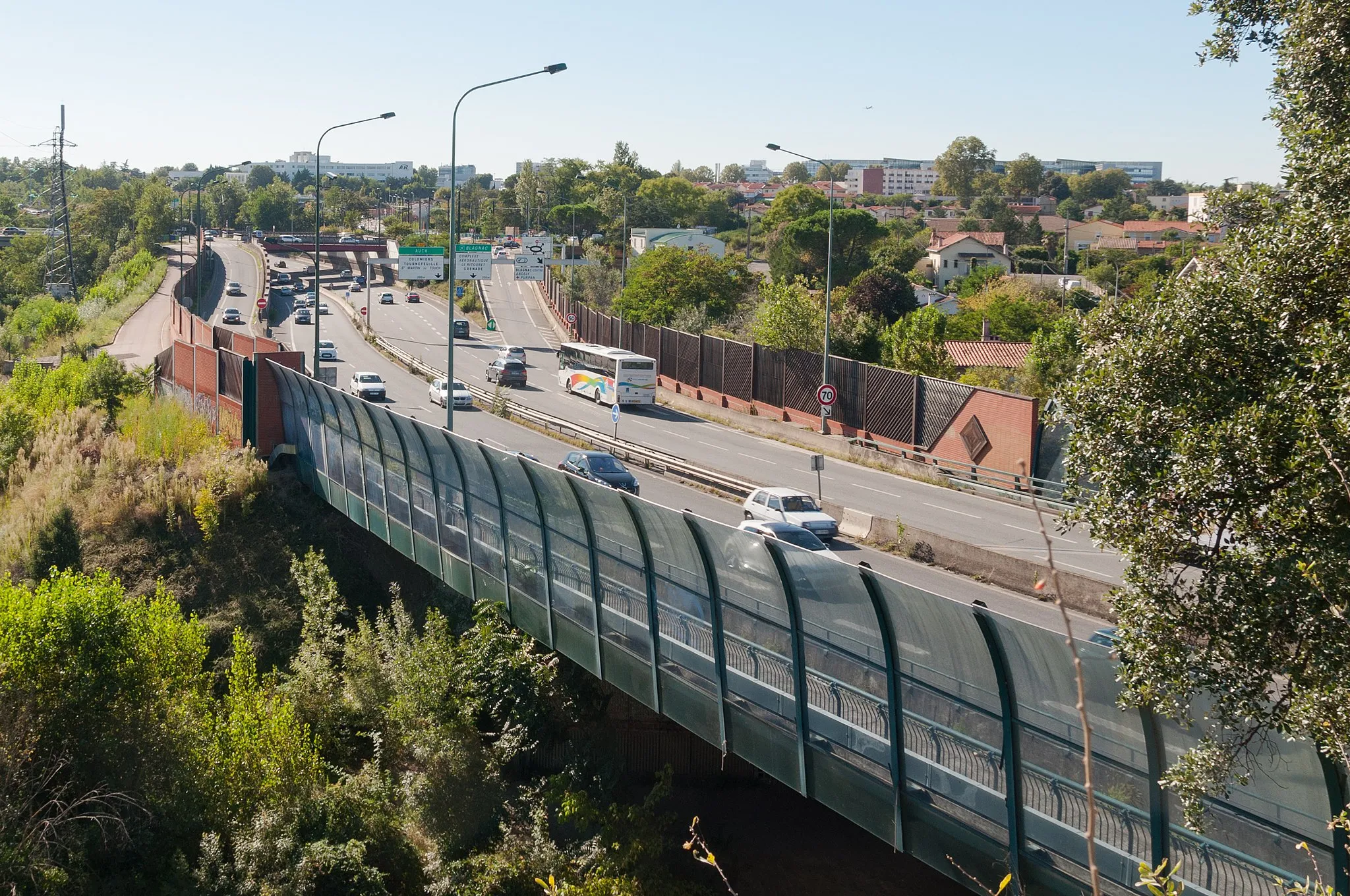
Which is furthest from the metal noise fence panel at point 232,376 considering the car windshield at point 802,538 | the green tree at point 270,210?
the green tree at point 270,210

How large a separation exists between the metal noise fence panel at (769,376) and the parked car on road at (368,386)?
1557cm

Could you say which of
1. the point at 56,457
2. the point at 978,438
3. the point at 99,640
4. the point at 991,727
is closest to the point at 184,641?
the point at 99,640

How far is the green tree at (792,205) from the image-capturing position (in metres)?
130

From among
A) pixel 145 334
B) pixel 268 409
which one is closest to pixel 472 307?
pixel 145 334

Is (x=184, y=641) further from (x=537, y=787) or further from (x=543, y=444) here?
(x=543, y=444)

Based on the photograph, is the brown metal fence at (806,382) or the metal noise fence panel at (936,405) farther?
the brown metal fence at (806,382)

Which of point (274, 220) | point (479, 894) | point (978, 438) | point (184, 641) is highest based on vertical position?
point (274, 220)

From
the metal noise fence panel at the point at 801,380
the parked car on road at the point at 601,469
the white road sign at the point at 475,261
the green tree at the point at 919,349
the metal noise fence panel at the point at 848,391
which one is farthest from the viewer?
the white road sign at the point at 475,261

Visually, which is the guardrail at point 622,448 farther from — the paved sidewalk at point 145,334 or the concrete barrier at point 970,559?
the paved sidewalk at point 145,334

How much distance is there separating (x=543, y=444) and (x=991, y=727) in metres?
29.1

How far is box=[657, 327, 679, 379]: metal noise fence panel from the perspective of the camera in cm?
5253

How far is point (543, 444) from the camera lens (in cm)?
3791

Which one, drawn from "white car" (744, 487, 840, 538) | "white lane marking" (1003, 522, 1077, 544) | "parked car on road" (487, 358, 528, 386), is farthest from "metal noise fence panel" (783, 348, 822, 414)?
"white car" (744, 487, 840, 538)

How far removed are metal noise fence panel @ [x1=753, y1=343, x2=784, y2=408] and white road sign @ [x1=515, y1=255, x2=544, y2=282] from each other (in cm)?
2969
